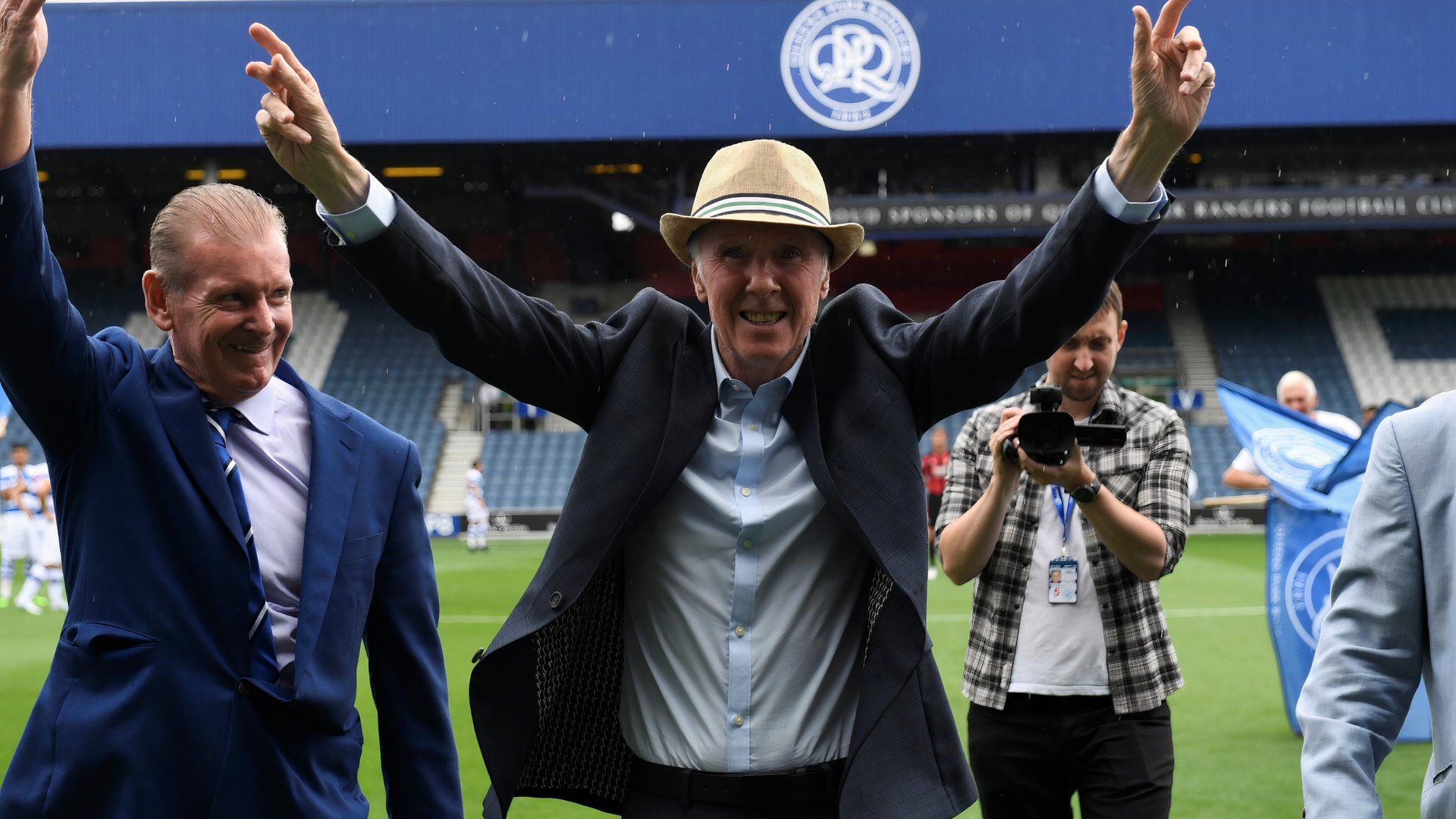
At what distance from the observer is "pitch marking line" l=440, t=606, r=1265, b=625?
37.4 ft

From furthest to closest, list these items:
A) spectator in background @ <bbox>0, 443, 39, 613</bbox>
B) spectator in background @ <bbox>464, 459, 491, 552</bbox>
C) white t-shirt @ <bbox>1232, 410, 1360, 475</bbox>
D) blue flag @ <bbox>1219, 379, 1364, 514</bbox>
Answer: spectator in background @ <bbox>464, 459, 491, 552</bbox> < spectator in background @ <bbox>0, 443, 39, 613</bbox> < white t-shirt @ <bbox>1232, 410, 1360, 475</bbox> < blue flag @ <bbox>1219, 379, 1364, 514</bbox>

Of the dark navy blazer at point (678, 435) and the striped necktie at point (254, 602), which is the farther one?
the striped necktie at point (254, 602)

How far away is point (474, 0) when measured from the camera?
25047mm

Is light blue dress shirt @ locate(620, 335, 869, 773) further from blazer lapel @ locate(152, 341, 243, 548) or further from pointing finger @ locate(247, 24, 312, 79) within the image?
pointing finger @ locate(247, 24, 312, 79)

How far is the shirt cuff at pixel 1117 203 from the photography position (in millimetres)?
1940

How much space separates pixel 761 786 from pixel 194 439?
1.01 m

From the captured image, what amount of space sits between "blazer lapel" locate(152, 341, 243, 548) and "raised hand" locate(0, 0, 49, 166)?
1.40ft

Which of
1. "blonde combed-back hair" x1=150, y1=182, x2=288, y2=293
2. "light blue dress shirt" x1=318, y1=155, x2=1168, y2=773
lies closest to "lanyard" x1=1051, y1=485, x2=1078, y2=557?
"light blue dress shirt" x1=318, y1=155, x2=1168, y2=773

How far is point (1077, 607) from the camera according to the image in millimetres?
3242

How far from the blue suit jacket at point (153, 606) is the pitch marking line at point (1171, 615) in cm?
919

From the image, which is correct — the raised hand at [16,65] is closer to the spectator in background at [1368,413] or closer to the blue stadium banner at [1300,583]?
→ the blue stadium banner at [1300,583]

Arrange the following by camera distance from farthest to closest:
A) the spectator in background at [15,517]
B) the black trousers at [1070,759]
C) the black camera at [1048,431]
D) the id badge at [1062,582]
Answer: the spectator in background at [15,517], the id badge at [1062,582], the black trousers at [1070,759], the black camera at [1048,431]

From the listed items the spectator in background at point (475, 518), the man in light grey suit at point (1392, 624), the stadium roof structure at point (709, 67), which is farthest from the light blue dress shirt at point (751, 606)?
the stadium roof structure at point (709, 67)

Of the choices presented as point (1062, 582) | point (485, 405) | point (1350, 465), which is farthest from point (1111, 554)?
point (485, 405)
